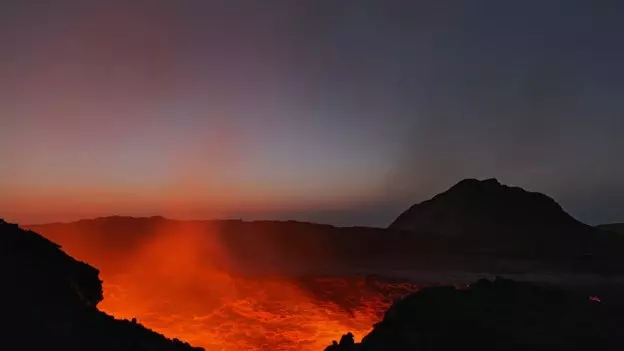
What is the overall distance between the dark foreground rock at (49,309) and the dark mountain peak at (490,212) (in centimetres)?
4409

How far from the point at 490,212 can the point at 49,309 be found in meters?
49.0

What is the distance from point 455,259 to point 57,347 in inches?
1220

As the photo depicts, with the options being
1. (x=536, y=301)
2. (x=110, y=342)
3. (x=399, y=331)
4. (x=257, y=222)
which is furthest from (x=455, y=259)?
(x=110, y=342)

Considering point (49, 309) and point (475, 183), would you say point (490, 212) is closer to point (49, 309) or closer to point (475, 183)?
point (475, 183)

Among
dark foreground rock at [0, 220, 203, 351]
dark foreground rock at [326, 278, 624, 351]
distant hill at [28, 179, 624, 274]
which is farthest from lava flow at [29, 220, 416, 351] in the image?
dark foreground rock at [0, 220, 203, 351]

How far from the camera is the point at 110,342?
10375mm

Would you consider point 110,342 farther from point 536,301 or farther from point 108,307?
point 108,307

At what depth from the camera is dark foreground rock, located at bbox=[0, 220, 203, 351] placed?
992 centimetres

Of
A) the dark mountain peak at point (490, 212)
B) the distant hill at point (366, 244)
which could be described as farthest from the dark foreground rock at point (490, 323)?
the dark mountain peak at point (490, 212)

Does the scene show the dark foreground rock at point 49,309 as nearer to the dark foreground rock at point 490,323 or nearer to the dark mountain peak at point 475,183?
the dark foreground rock at point 490,323

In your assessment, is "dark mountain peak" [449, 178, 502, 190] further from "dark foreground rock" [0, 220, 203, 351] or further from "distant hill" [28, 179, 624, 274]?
→ "dark foreground rock" [0, 220, 203, 351]

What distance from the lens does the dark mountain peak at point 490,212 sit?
52.8 metres

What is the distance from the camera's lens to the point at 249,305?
25469 millimetres

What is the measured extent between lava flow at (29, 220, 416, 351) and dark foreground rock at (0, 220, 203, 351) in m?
12.0
